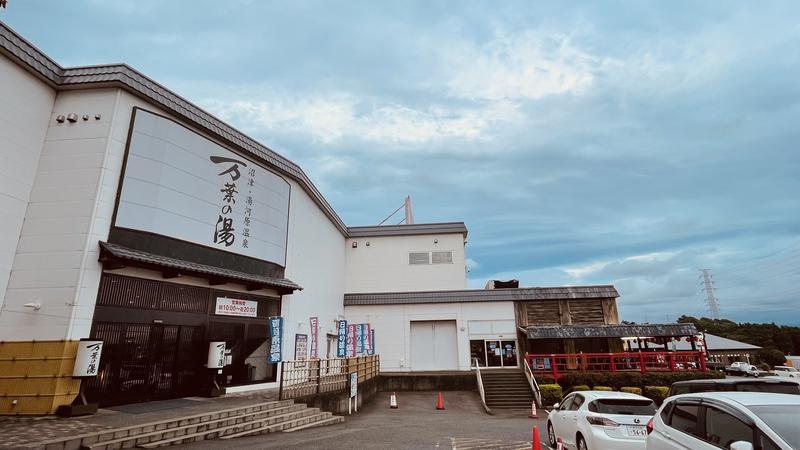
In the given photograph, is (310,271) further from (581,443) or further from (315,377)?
(581,443)

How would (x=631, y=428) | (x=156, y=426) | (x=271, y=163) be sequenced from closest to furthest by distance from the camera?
(x=631, y=428) → (x=156, y=426) → (x=271, y=163)

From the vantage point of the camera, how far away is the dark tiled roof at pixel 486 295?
25.5 metres

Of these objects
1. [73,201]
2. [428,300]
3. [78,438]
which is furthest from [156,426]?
[428,300]

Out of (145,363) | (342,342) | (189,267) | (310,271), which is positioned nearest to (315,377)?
(342,342)

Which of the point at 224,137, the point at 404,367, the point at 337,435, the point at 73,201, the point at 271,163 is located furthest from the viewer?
the point at 404,367

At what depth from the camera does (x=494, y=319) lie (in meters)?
26.0

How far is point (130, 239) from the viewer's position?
12.6m

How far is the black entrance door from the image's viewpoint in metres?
11.9

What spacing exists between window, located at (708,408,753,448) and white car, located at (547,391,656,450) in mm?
2944

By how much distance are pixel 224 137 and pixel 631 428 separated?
625 inches

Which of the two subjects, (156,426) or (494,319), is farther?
(494,319)

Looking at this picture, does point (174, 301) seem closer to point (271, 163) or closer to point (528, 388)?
point (271, 163)

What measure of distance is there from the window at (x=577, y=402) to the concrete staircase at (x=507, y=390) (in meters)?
10.9

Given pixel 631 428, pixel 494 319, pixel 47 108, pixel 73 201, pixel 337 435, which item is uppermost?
pixel 47 108
